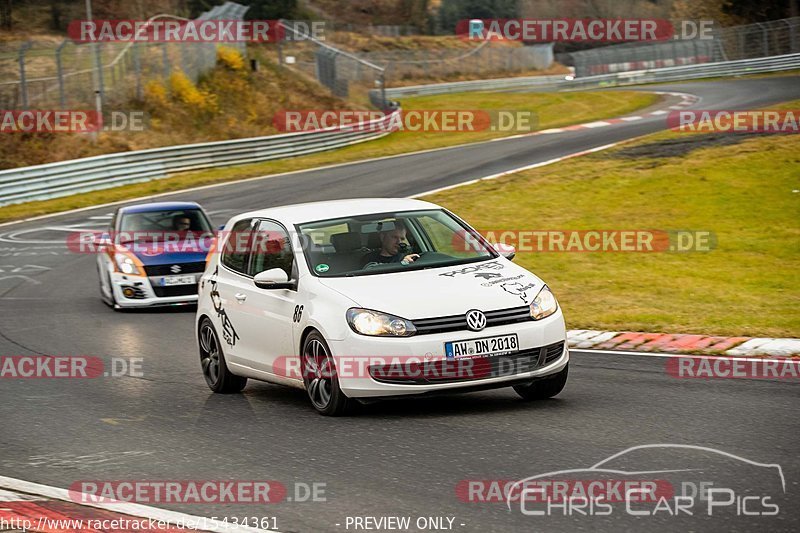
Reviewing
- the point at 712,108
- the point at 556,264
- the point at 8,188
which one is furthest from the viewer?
the point at 712,108

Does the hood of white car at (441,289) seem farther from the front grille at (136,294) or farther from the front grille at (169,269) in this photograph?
the front grille at (136,294)

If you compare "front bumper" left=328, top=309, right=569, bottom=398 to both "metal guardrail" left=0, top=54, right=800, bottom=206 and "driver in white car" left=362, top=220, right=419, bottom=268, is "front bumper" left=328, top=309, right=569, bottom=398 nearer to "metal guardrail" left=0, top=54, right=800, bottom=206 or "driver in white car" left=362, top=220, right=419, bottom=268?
→ "driver in white car" left=362, top=220, right=419, bottom=268

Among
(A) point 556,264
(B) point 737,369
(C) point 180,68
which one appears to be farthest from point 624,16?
(B) point 737,369

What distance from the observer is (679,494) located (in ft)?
19.7

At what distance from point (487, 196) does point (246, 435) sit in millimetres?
17790

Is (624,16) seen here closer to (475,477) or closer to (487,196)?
(487,196)

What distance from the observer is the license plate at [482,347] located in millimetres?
8219

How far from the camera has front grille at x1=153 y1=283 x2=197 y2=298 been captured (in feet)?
55.3

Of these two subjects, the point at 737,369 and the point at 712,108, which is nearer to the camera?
the point at 737,369

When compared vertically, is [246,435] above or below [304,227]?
below

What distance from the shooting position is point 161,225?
59.5 feet

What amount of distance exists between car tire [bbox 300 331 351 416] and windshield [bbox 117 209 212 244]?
9.33 m

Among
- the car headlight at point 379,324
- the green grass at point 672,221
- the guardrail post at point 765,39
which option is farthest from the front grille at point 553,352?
the guardrail post at point 765,39

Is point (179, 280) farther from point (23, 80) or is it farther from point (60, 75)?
point (60, 75)
